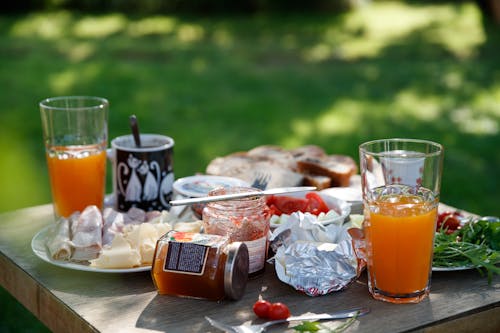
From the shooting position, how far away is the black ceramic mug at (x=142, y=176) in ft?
7.26

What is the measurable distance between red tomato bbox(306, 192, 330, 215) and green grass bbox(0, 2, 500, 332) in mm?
A: 1534

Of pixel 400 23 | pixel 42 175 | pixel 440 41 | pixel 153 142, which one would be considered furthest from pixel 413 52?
pixel 153 142

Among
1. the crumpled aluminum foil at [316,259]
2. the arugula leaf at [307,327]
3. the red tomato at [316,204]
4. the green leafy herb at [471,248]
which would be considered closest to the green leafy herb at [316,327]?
the arugula leaf at [307,327]

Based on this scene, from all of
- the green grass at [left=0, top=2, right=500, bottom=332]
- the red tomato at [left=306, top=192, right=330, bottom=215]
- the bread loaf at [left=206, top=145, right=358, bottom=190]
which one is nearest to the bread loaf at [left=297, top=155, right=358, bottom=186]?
the bread loaf at [left=206, top=145, right=358, bottom=190]

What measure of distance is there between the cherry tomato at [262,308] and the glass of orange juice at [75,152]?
837 mm

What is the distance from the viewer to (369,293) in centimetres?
172

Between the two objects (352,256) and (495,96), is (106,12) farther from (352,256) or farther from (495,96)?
(352,256)

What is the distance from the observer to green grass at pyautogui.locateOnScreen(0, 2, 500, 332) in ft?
17.0

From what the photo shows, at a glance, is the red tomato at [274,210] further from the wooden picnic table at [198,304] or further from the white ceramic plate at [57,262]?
the white ceramic plate at [57,262]

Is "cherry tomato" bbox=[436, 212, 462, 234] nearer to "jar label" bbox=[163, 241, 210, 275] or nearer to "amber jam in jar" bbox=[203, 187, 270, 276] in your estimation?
"amber jam in jar" bbox=[203, 187, 270, 276]

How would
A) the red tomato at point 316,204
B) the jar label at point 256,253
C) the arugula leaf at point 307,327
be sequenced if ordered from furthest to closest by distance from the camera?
1. the red tomato at point 316,204
2. the jar label at point 256,253
3. the arugula leaf at point 307,327

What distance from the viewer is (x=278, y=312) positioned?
1566mm

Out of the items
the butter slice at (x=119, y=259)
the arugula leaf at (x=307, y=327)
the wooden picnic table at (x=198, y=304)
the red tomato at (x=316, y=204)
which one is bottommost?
the wooden picnic table at (x=198, y=304)

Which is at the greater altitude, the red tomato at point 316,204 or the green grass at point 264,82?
the red tomato at point 316,204
